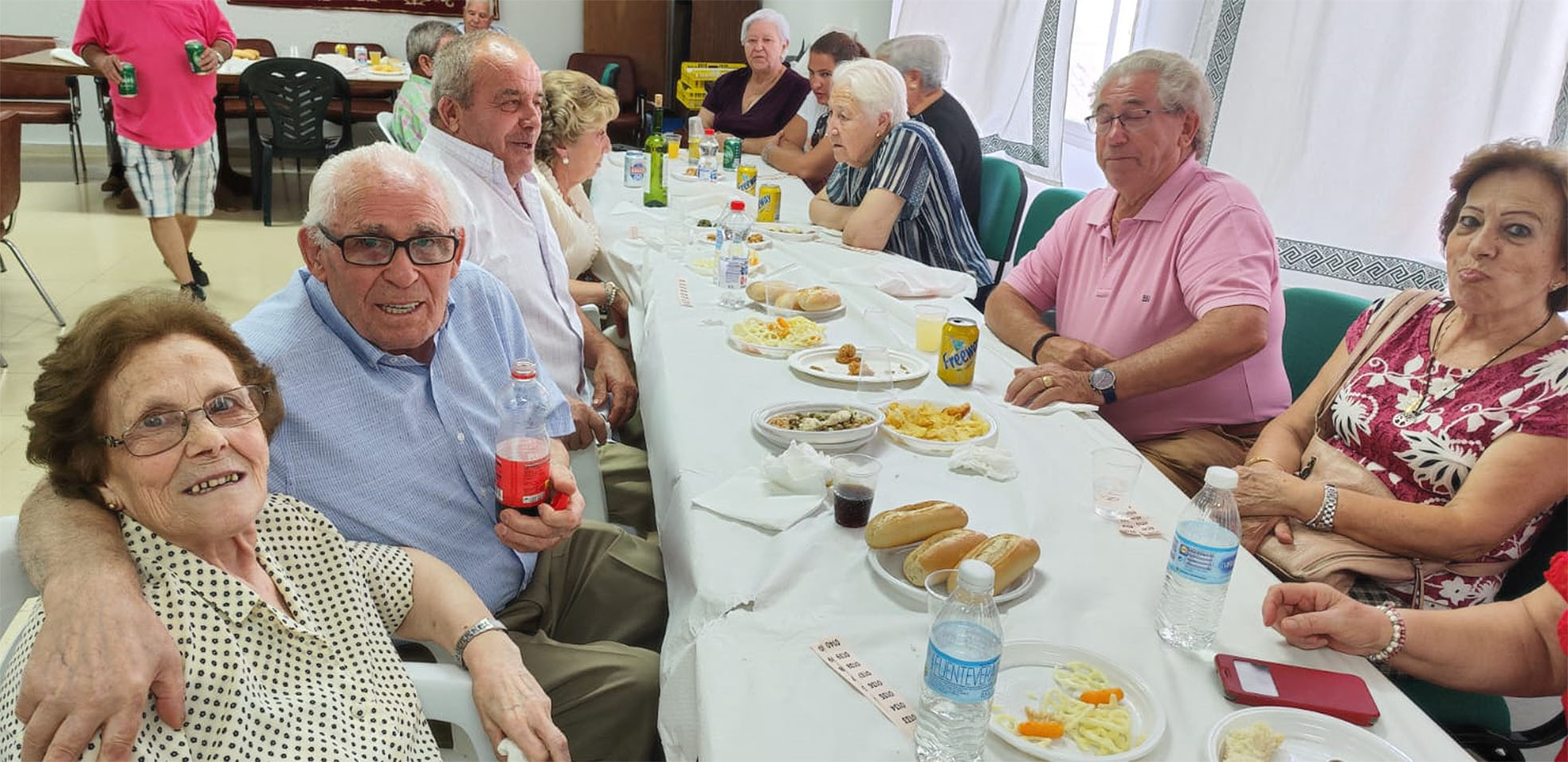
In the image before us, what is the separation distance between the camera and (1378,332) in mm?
1902

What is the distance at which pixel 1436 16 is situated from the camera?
8.84ft

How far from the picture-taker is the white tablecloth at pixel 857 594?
1062 millimetres

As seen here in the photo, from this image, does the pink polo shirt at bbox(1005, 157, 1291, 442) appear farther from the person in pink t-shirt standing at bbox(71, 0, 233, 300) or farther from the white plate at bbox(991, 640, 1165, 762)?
the person in pink t-shirt standing at bbox(71, 0, 233, 300)

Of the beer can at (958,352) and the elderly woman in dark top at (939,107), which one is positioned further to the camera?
the elderly woman in dark top at (939,107)

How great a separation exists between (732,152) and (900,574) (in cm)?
368

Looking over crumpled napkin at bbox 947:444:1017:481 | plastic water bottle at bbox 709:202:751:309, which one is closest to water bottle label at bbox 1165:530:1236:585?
crumpled napkin at bbox 947:444:1017:481

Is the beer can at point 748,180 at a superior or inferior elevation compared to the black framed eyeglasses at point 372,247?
inferior

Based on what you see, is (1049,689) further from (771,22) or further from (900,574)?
(771,22)

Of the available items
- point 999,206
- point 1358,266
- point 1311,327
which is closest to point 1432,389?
point 1311,327

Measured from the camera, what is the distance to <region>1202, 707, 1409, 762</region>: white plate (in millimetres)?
1024

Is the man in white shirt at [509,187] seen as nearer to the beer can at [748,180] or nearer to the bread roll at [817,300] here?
the bread roll at [817,300]

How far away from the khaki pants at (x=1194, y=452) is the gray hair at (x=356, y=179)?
5.28 ft

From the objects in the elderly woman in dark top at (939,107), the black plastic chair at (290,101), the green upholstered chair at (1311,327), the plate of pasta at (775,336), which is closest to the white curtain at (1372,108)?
the green upholstered chair at (1311,327)

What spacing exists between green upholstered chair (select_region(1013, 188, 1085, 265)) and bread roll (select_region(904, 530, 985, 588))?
2.38 metres
